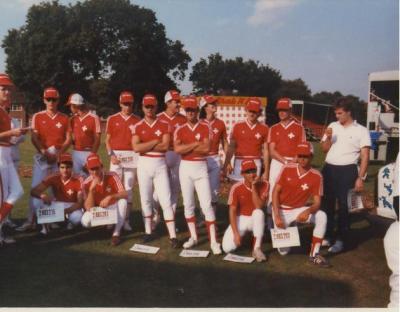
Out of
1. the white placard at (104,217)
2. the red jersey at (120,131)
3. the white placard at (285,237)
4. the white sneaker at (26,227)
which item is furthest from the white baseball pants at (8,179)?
the white placard at (285,237)

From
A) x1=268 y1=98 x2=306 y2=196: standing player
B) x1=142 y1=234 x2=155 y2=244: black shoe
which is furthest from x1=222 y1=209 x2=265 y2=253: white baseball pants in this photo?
x1=142 y1=234 x2=155 y2=244: black shoe

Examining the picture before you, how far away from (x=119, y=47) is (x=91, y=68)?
2.31 m

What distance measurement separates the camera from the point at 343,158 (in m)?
6.00

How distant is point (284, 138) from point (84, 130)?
3176 millimetres

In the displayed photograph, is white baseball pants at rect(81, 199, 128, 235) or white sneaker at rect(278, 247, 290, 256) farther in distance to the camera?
white baseball pants at rect(81, 199, 128, 235)

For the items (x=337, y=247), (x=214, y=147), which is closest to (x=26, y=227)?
(x=214, y=147)

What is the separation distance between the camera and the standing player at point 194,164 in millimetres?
6137

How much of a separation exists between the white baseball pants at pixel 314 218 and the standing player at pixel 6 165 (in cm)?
374

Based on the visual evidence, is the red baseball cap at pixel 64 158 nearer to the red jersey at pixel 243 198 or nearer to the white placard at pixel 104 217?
the white placard at pixel 104 217

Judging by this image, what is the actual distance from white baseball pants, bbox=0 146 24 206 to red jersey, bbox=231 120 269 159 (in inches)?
132

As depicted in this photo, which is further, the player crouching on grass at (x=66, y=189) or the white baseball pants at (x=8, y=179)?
the player crouching on grass at (x=66, y=189)

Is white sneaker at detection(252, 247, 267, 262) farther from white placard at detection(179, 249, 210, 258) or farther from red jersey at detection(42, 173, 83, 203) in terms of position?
red jersey at detection(42, 173, 83, 203)

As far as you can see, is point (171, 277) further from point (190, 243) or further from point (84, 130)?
point (84, 130)

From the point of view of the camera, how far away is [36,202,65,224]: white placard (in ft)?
21.4
